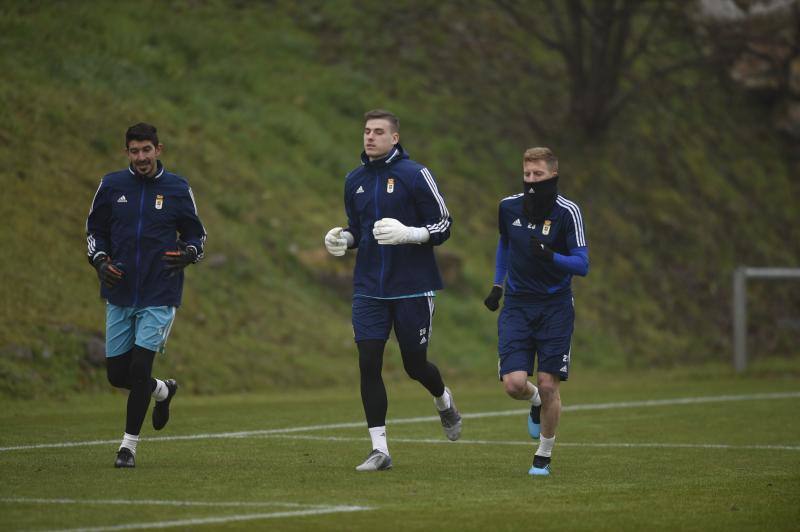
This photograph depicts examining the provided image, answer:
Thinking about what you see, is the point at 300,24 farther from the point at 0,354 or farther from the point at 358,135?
the point at 0,354

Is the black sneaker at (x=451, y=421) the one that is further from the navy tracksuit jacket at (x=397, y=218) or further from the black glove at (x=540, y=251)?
the black glove at (x=540, y=251)

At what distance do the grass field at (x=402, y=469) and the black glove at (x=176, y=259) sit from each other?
1507mm

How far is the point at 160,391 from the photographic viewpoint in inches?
468

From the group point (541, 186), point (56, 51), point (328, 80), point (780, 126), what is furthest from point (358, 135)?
point (541, 186)

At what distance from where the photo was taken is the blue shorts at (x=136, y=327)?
11.2m

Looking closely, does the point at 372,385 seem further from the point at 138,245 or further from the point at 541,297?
the point at 138,245

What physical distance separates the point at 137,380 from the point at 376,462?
1.96 meters

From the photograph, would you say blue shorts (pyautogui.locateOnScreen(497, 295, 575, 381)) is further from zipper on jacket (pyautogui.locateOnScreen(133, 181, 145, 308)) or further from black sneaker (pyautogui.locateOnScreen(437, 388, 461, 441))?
zipper on jacket (pyautogui.locateOnScreen(133, 181, 145, 308))

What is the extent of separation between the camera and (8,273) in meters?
19.1

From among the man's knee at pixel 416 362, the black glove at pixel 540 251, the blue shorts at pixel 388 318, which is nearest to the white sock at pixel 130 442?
the blue shorts at pixel 388 318

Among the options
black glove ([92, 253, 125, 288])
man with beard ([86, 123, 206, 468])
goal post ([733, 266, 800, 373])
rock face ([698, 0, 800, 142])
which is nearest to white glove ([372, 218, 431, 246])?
man with beard ([86, 123, 206, 468])

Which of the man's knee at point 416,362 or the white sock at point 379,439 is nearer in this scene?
the white sock at point 379,439

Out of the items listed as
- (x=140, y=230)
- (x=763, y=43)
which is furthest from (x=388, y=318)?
(x=763, y=43)

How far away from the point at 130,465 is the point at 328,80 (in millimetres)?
19125
